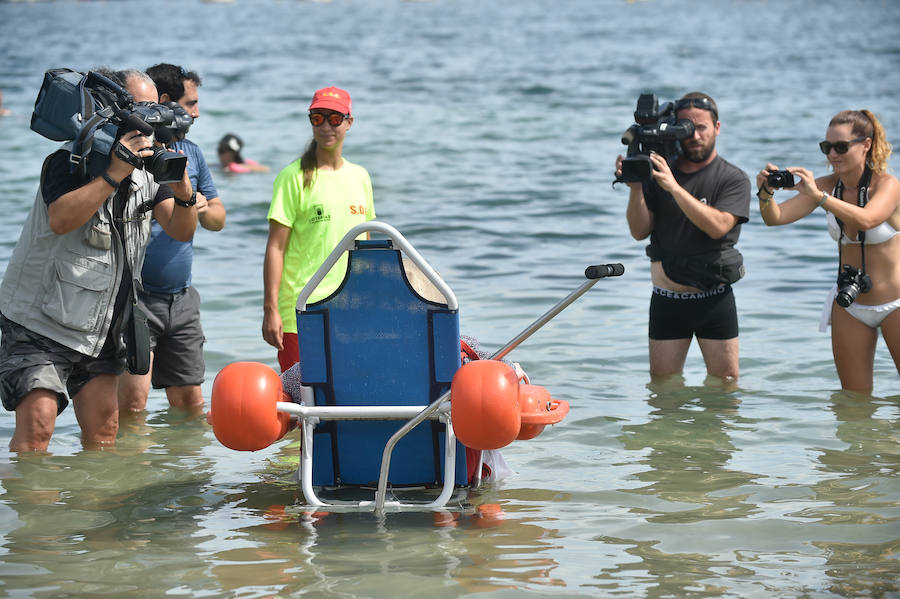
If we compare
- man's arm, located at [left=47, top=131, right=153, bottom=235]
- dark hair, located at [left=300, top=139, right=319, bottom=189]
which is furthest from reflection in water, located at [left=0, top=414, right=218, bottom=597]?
dark hair, located at [left=300, top=139, right=319, bottom=189]

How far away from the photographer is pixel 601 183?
650 inches

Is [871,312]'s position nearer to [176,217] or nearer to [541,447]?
[541,447]

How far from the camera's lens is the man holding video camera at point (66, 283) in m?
4.57

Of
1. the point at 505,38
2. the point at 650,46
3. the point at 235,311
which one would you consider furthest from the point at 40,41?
the point at 235,311

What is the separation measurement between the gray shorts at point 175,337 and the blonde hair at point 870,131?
3528 mm

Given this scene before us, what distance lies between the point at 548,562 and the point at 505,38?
45165 mm

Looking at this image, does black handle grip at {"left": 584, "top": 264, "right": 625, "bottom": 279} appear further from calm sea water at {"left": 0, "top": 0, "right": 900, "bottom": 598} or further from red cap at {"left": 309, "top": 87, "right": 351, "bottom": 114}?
red cap at {"left": 309, "top": 87, "right": 351, "bottom": 114}

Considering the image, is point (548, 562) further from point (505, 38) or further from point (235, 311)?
point (505, 38)

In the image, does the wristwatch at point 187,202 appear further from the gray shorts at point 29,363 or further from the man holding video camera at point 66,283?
the gray shorts at point 29,363

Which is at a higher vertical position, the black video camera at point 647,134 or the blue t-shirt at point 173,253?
the black video camera at point 647,134

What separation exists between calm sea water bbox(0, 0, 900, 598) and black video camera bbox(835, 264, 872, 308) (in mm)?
754

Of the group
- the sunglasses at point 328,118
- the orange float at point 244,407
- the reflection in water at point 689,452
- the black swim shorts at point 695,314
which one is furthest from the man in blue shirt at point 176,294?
the black swim shorts at point 695,314

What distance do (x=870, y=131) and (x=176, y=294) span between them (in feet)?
12.3

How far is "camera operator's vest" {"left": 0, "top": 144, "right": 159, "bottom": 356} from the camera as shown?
4.73 metres
